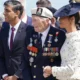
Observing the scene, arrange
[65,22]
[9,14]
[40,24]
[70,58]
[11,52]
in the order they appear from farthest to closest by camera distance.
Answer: [9,14]
[11,52]
[40,24]
[65,22]
[70,58]

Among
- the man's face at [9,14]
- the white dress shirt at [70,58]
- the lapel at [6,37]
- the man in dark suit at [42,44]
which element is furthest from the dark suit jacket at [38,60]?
the man's face at [9,14]

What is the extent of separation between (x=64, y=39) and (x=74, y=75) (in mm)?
658

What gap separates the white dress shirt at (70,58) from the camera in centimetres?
412

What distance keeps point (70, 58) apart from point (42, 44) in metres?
0.76

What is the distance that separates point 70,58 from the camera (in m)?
4.18

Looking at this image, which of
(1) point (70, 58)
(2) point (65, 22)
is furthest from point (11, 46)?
(1) point (70, 58)

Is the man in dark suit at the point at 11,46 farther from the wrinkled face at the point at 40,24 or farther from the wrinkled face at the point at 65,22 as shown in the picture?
the wrinkled face at the point at 65,22

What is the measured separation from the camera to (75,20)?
434 cm

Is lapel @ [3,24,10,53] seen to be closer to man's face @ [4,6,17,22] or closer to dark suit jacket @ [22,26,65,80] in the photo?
man's face @ [4,6,17,22]

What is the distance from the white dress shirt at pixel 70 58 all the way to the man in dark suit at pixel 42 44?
1.14ft

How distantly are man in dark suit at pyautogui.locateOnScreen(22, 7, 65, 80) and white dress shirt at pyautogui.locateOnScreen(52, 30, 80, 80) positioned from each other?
0.35m

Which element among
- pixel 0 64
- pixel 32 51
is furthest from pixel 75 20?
pixel 0 64

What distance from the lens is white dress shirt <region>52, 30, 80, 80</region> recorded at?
162 inches

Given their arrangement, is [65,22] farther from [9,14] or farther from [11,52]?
[9,14]
